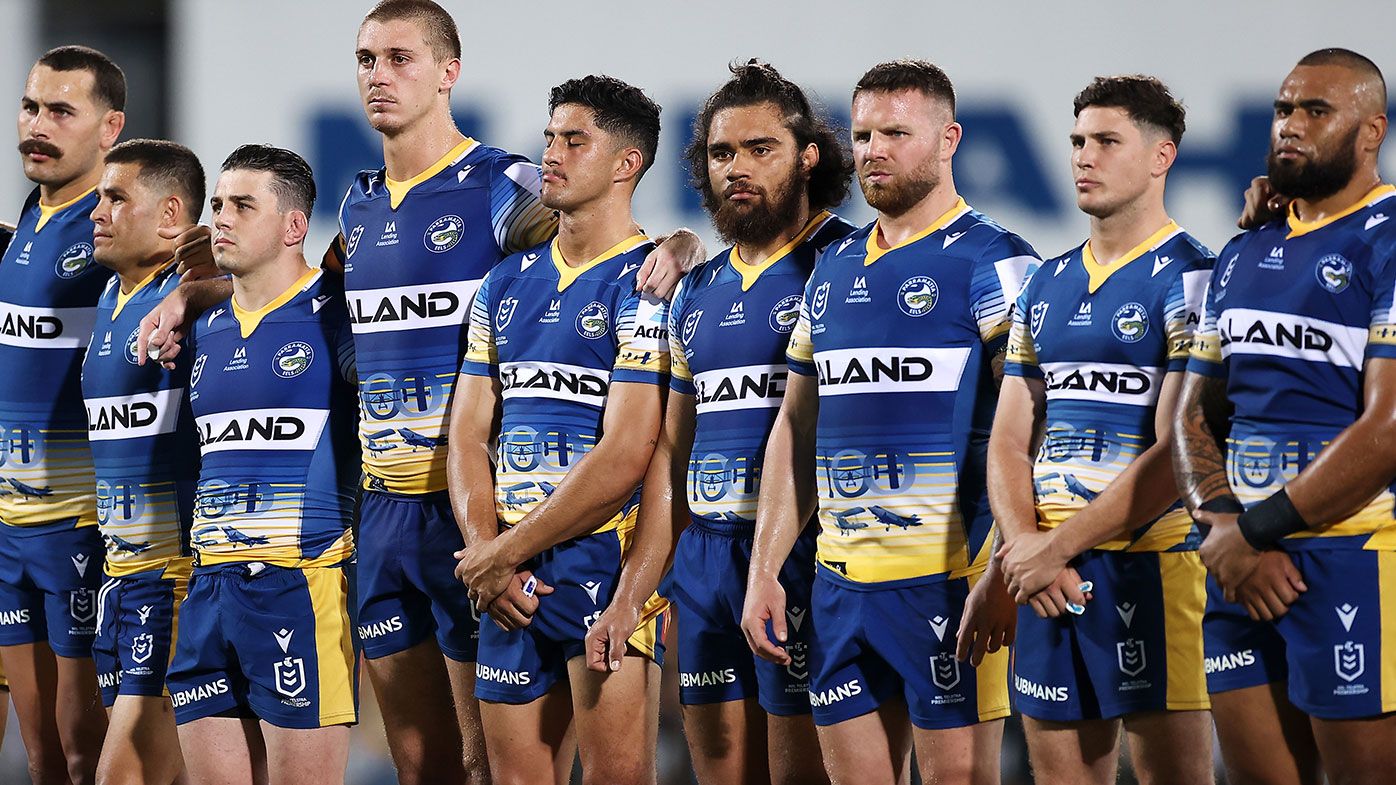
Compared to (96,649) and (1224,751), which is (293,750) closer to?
(96,649)

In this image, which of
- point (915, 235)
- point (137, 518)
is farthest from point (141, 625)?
point (915, 235)

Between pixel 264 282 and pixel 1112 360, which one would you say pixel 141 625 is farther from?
pixel 1112 360

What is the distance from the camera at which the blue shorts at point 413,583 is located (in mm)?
5316

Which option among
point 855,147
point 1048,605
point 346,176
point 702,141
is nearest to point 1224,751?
point 1048,605

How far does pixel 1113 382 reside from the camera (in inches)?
175

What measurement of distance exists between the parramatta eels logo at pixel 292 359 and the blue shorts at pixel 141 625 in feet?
2.84

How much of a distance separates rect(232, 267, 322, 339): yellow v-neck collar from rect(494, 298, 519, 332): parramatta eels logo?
2.64ft

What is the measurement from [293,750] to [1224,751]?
109 inches

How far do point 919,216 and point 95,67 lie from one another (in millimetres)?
3487

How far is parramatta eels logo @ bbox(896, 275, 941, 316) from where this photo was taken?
15.3ft

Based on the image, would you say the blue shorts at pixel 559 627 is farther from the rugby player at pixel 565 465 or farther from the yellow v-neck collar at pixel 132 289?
the yellow v-neck collar at pixel 132 289

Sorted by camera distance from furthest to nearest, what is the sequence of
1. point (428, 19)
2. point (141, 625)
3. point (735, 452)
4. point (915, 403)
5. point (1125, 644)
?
point (141, 625) < point (428, 19) < point (735, 452) < point (915, 403) < point (1125, 644)

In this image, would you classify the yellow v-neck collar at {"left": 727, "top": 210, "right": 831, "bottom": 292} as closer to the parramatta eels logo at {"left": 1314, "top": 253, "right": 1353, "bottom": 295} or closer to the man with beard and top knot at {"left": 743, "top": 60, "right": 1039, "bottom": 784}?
the man with beard and top knot at {"left": 743, "top": 60, "right": 1039, "bottom": 784}

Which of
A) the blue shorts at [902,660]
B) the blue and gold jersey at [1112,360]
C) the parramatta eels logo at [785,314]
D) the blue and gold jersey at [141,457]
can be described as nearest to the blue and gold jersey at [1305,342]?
the blue and gold jersey at [1112,360]
